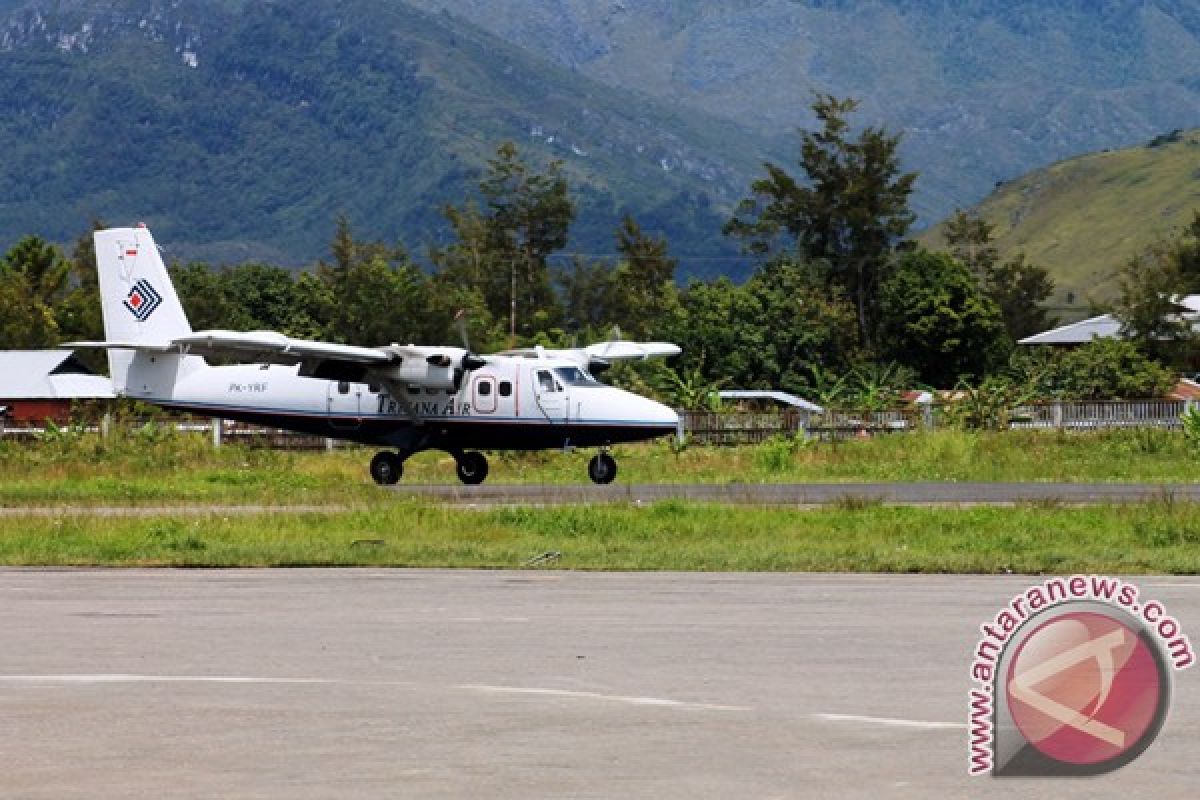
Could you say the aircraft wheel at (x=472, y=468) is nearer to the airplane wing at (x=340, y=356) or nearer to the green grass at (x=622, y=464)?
the green grass at (x=622, y=464)

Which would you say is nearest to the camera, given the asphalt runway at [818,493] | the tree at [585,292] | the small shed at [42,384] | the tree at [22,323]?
the asphalt runway at [818,493]

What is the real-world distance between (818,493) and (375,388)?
1141 centimetres

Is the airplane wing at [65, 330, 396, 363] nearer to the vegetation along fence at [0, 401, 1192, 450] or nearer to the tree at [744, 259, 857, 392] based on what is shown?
the vegetation along fence at [0, 401, 1192, 450]

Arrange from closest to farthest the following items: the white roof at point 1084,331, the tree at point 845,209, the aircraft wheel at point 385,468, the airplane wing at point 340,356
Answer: the airplane wing at point 340,356 < the aircraft wheel at point 385,468 < the tree at point 845,209 < the white roof at point 1084,331

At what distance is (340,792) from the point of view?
10.1 meters

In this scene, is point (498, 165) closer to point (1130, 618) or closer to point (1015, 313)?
point (1015, 313)

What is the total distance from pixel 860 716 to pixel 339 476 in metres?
33.0

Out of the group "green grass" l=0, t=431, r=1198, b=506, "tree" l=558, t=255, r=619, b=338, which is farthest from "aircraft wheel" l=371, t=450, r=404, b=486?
"tree" l=558, t=255, r=619, b=338

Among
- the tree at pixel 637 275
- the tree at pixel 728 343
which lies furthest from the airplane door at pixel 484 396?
the tree at pixel 637 275

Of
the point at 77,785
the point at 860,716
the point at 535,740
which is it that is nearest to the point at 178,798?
the point at 77,785

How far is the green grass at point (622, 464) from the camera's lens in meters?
40.1

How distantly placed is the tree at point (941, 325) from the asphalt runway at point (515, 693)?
72.7 metres

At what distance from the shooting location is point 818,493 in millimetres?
35812

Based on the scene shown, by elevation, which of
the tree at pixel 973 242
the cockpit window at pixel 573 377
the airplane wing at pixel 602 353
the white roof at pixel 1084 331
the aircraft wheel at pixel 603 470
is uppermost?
the tree at pixel 973 242
